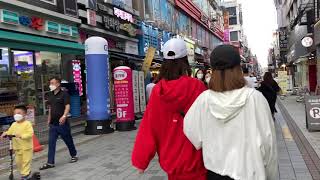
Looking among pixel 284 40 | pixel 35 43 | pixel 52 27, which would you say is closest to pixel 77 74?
pixel 52 27

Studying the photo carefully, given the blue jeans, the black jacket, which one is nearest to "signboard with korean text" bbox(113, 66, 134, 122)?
the black jacket

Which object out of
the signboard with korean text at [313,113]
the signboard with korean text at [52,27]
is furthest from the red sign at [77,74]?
the signboard with korean text at [313,113]

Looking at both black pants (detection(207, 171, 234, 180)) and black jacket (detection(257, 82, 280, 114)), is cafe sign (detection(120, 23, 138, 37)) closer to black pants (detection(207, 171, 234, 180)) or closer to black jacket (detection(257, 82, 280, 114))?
black jacket (detection(257, 82, 280, 114))

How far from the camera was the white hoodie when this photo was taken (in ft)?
10.1

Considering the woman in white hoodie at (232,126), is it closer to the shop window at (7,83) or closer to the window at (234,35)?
the shop window at (7,83)

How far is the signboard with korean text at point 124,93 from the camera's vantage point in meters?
16.0

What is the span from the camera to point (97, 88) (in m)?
15.4

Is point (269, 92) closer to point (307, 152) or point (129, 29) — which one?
point (307, 152)

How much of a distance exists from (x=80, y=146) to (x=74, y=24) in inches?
293

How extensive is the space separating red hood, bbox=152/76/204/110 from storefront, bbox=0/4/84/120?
416 inches

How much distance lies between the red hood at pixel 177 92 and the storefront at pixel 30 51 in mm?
10576

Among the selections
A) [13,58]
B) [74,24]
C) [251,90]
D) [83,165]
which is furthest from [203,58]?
[251,90]

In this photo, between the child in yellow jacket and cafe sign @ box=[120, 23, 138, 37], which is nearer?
the child in yellow jacket

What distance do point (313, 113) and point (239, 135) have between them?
35.3ft
